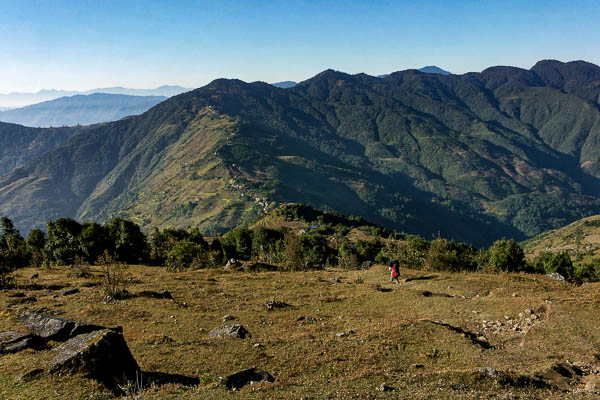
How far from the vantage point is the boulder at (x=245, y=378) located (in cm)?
1455

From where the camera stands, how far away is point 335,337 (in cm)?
2144

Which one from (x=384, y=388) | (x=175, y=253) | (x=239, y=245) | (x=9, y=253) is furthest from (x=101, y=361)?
(x=239, y=245)

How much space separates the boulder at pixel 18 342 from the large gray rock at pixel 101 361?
4528 mm

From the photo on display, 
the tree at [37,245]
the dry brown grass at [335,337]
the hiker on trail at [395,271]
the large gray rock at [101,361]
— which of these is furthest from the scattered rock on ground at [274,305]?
the tree at [37,245]

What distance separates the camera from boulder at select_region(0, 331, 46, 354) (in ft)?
58.5

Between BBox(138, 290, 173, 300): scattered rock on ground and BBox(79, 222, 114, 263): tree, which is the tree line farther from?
BBox(138, 290, 173, 300): scattered rock on ground

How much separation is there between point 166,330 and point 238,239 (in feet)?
231

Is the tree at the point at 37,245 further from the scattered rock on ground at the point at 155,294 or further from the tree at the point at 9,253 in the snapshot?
the scattered rock on ground at the point at 155,294

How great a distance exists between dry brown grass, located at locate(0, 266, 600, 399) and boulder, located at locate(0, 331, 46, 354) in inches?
30.7

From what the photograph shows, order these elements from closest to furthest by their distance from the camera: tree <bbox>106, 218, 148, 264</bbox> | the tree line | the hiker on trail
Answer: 1. the hiker on trail
2. the tree line
3. tree <bbox>106, 218, 148, 264</bbox>

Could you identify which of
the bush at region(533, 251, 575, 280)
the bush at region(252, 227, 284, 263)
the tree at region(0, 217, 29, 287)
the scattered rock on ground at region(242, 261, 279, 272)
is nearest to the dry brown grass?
the tree at region(0, 217, 29, 287)

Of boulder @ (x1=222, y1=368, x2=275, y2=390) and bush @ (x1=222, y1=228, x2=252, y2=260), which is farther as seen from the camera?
bush @ (x1=222, y1=228, x2=252, y2=260)

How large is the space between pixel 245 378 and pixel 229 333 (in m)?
7.36

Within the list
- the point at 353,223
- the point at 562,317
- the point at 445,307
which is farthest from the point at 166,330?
the point at 353,223
